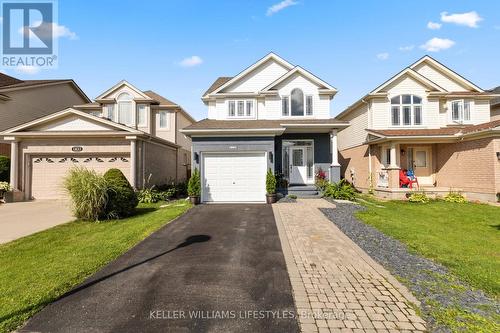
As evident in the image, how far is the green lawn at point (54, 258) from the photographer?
3.79 meters

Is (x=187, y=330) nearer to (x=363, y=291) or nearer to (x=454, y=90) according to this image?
(x=363, y=291)

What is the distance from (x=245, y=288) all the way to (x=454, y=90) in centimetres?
2219

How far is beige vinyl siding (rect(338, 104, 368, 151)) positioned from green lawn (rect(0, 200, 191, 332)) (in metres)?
15.8

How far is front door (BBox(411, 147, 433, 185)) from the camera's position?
17.3 m

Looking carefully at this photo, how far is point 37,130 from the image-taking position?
14.9 meters

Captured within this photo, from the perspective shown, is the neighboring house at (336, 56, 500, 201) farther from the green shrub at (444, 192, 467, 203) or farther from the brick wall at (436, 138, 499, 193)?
the green shrub at (444, 192, 467, 203)

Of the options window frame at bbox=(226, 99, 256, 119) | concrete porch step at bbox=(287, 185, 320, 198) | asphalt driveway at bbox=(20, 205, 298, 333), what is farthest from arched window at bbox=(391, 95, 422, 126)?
asphalt driveway at bbox=(20, 205, 298, 333)

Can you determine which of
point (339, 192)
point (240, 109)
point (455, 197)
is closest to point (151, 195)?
point (240, 109)

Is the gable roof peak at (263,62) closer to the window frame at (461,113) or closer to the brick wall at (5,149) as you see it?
the window frame at (461,113)

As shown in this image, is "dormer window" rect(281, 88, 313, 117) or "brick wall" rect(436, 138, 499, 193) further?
"dormer window" rect(281, 88, 313, 117)

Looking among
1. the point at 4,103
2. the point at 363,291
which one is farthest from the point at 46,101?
the point at 363,291

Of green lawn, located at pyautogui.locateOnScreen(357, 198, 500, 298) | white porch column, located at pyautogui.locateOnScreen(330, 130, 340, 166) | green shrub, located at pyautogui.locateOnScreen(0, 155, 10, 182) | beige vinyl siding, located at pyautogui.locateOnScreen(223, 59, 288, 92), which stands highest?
beige vinyl siding, located at pyautogui.locateOnScreen(223, 59, 288, 92)

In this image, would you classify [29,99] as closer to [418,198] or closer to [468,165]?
[418,198]

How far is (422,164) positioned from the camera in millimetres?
17406
